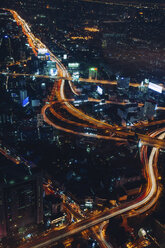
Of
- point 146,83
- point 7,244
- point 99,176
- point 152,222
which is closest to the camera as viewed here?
point 7,244

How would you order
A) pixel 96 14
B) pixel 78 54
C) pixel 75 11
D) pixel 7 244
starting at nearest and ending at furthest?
pixel 7 244 < pixel 78 54 < pixel 96 14 < pixel 75 11

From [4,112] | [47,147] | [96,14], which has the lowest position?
[47,147]

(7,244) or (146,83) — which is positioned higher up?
(146,83)

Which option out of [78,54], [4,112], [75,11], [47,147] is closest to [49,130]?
[47,147]

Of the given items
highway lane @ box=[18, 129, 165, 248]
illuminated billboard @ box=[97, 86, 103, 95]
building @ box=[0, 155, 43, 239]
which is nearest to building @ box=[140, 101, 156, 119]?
illuminated billboard @ box=[97, 86, 103, 95]

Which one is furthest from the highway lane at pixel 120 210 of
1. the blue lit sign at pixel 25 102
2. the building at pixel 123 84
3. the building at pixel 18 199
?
the building at pixel 123 84

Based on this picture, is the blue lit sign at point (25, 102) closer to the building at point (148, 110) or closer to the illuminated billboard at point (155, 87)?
the building at point (148, 110)

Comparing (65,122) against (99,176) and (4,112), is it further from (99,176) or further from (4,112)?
(99,176)
